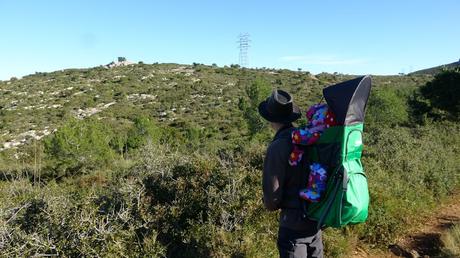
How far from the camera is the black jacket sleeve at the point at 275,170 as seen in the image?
287 centimetres

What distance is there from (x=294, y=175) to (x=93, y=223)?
246 cm

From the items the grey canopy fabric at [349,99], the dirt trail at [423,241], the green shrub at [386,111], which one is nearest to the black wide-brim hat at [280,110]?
the grey canopy fabric at [349,99]

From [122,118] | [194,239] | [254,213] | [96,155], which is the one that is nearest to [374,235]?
[254,213]

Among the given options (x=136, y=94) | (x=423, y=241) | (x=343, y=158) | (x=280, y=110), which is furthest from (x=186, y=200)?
(x=136, y=94)

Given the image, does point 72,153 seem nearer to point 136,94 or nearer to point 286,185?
point 286,185

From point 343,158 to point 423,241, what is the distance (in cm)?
455

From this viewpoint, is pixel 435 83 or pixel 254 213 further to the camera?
pixel 435 83

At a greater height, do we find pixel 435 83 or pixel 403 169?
pixel 435 83

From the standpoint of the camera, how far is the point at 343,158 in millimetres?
2695

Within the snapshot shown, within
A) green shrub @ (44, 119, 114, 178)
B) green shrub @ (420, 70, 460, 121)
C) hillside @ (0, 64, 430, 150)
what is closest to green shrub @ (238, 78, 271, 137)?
hillside @ (0, 64, 430, 150)

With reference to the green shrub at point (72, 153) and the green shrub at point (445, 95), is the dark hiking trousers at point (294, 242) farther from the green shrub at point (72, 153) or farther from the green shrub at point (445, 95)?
the green shrub at point (445, 95)

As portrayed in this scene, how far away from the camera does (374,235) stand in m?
6.20

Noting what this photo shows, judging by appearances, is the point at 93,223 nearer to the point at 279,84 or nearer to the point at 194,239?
the point at 194,239

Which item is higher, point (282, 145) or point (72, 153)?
point (282, 145)
